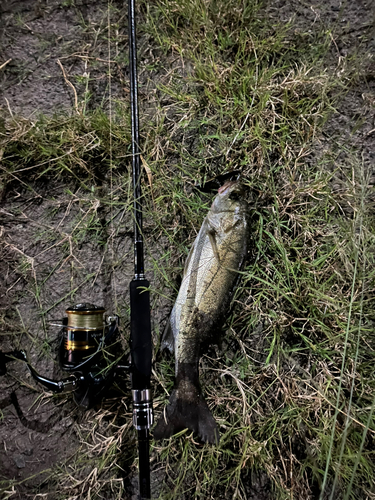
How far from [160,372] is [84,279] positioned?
69 cm

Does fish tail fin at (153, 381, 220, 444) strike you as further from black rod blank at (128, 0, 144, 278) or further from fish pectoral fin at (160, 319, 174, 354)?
black rod blank at (128, 0, 144, 278)

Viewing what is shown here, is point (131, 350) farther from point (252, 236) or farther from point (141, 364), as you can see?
point (252, 236)

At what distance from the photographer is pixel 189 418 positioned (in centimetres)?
180

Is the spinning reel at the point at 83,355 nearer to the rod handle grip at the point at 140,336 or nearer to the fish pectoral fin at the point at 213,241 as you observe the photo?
the rod handle grip at the point at 140,336

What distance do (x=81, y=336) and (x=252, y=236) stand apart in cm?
105

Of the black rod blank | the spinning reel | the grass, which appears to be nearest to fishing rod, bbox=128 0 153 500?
the black rod blank

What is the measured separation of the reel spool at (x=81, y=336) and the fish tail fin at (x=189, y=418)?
483 millimetres

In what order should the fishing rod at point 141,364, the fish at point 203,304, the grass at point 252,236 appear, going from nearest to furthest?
the fishing rod at point 141,364 < the fish at point 203,304 < the grass at point 252,236

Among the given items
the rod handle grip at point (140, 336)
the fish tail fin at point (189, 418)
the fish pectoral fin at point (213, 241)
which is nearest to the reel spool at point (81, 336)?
the rod handle grip at point (140, 336)

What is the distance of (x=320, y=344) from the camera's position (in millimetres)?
1964

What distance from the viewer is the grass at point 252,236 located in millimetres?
1929

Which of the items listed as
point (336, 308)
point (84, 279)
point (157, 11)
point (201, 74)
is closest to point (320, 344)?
point (336, 308)

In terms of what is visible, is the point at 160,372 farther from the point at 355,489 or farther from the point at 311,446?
the point at 355,489

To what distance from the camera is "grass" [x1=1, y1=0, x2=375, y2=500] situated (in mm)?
1929
